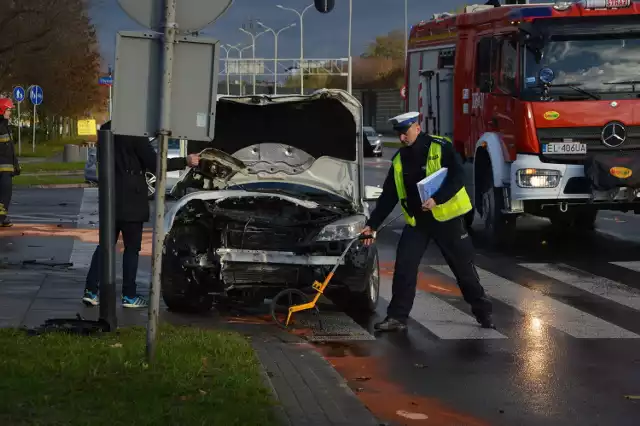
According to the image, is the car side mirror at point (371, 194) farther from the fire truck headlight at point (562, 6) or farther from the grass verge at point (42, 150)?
the grass verge at point (42, 150)

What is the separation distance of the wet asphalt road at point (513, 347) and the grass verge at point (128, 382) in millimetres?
885

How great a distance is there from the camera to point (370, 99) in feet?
423

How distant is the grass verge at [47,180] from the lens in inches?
1309

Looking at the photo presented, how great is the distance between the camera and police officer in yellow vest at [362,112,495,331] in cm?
1030

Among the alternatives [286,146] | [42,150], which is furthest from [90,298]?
[42,150]

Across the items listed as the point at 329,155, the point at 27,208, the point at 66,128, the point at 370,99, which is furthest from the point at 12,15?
the point at 66,128

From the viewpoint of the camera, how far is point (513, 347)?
9.58 metres

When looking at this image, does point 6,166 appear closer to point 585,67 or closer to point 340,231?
point 585,67

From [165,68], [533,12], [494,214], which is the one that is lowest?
[494,214]

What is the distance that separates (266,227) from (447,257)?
164 centimetres

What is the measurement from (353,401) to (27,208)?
17.6 metres

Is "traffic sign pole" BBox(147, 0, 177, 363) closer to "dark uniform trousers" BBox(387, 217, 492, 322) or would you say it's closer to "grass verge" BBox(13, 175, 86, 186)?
"dark uniform trousers" BBox(387, 217, 492, 322)

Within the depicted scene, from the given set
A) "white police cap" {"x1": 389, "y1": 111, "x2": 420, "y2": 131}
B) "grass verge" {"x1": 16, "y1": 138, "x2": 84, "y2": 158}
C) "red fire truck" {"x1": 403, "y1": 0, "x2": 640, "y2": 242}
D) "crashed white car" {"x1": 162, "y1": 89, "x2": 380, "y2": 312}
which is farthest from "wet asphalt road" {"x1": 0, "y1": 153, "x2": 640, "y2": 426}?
"grass verge" {"x1": 16, "y1": 138, "x2": 84, "y2": 158}

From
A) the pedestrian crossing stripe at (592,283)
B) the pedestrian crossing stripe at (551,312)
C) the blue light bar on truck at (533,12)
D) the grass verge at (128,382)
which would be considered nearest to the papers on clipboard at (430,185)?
the pedestrian crossing stripe at (551,312)
